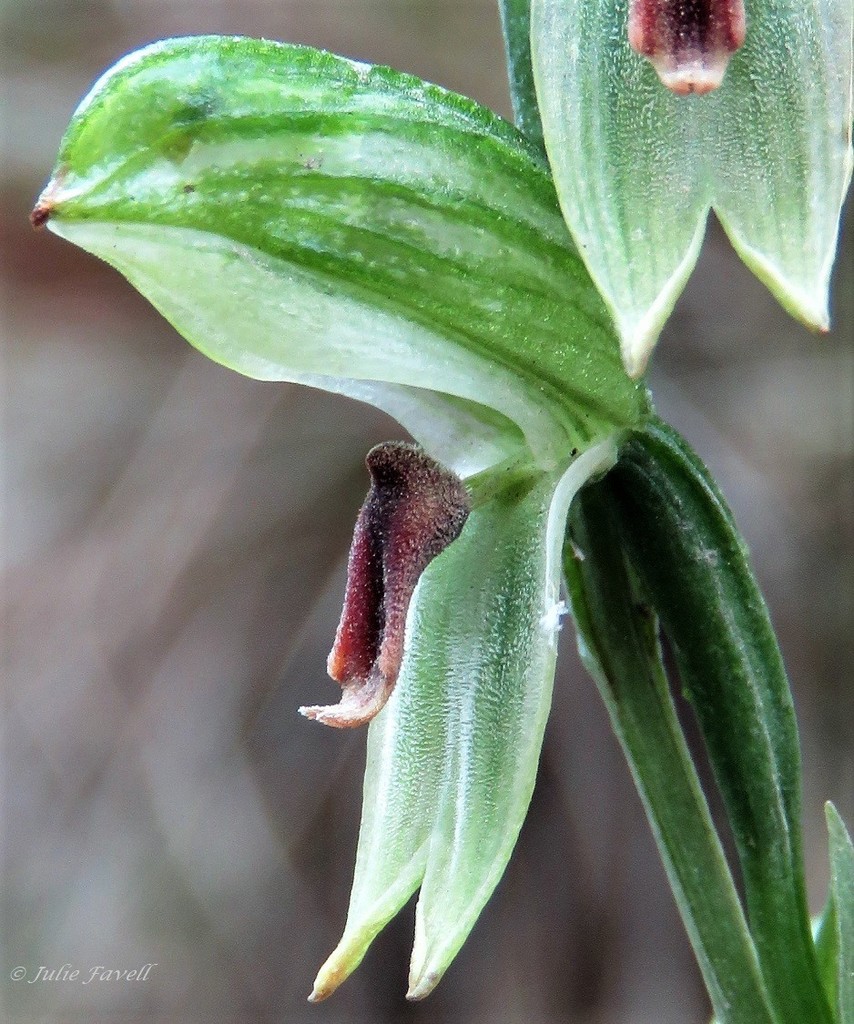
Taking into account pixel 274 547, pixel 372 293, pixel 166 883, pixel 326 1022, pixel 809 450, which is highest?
pixel 809 450

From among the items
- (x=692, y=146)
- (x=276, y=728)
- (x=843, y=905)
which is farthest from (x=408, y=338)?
(x=276, y=728)

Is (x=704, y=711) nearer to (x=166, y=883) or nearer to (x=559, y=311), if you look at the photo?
(x=559, y=311)

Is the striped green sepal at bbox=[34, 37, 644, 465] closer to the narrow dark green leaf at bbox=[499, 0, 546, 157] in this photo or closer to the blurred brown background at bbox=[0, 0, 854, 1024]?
the narrow dark green leaf at bbox=[499, 0, 546, 157]

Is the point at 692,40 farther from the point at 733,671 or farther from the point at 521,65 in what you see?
the point at 733,671

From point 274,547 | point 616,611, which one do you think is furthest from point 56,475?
point 616,611

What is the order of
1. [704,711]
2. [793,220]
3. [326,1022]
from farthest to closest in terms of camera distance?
[326,1022], [704,711], [793,220]

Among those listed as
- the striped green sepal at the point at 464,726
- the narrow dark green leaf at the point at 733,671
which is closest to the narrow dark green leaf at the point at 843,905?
the narrow dark green leaf at the point at 733,671

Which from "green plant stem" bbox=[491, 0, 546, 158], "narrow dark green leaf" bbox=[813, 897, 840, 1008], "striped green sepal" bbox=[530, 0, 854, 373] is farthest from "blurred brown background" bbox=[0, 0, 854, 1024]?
"striped green sepal" bbox=[530, 0, 854, 373]
